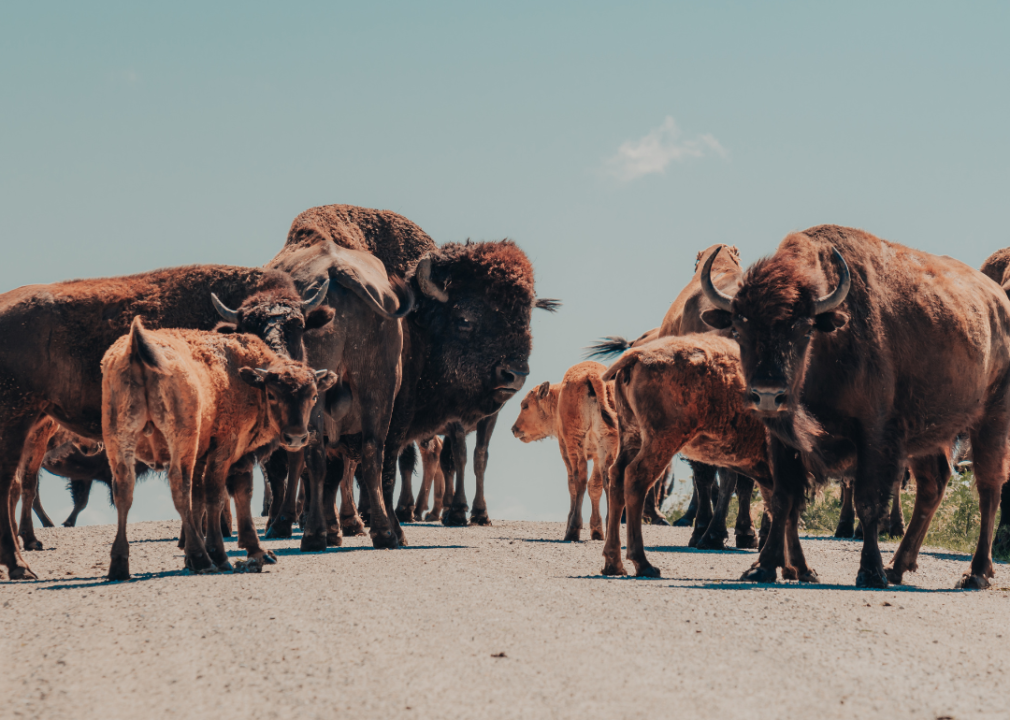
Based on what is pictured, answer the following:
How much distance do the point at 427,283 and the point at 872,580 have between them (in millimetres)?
6234

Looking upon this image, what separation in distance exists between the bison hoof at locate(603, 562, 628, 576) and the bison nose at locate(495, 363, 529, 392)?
14.7 feet

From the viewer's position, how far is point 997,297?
9672mm

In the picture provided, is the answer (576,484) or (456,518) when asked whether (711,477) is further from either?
(456,518)

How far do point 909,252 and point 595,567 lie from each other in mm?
3878

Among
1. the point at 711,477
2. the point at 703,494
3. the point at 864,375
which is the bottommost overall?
the point at 703,494

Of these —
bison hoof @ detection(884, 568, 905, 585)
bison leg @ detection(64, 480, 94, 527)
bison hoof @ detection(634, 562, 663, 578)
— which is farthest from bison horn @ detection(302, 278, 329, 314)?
bison leg @ detection(64, 480, 94, 527)

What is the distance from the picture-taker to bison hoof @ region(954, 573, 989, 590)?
8398 mm

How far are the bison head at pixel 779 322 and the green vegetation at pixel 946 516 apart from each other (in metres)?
5.44

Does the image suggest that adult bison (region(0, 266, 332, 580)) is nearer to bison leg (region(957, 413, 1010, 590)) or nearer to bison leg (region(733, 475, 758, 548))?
bison leg (region(733, 475, 758, 548))

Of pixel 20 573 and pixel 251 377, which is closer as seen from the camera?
pixel 251 377

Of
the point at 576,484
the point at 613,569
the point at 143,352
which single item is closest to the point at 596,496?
the point at 576,484

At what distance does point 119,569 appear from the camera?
739 centimetres

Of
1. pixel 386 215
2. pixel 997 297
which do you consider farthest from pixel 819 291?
pixel 386 215

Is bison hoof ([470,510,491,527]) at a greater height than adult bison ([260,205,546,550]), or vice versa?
adult bison ([260,205,546,550])
